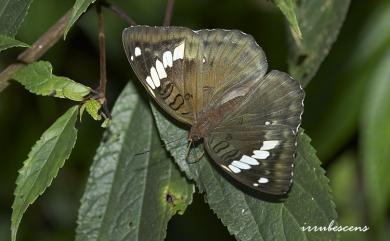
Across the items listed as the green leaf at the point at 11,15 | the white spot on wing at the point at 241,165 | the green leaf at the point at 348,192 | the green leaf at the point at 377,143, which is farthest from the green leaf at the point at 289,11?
the green leaf at the point at 348,192

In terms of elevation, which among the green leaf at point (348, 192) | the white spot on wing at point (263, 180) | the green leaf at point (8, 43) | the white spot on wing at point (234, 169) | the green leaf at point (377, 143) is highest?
the green leaf at point (8, 43)

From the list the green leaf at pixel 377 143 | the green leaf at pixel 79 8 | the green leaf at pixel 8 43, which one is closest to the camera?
the green leaf at pixel 79 8

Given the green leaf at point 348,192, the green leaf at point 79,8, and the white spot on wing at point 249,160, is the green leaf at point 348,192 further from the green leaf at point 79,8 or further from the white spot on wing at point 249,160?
the green leaf at point 79,8

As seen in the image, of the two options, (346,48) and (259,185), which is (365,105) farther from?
(259,185)

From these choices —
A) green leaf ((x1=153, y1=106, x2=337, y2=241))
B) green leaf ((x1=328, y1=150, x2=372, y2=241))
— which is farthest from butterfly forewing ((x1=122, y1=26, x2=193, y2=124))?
green leaf ((x1=328, y1=150, x2=372, y2=241))

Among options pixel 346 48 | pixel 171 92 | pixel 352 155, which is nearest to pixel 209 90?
pixel 171 92

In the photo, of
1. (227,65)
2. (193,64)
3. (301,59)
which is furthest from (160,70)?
(301,59)
